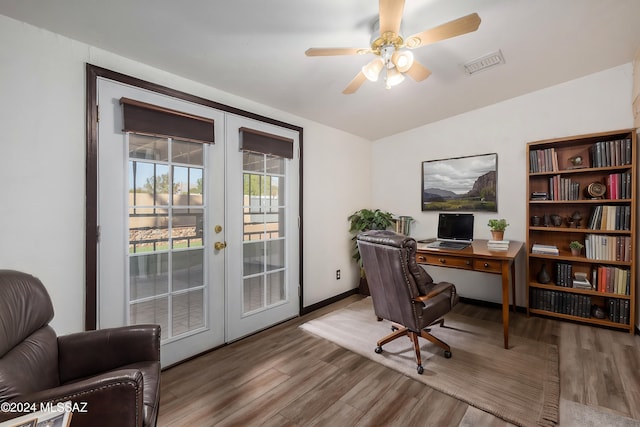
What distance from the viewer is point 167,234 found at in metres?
2.32

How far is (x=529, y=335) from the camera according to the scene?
2.79 meters

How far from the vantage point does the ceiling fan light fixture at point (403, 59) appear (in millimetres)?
1828

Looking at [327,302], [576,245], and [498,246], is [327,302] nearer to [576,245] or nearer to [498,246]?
[498,246]

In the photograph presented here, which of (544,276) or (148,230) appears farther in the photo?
(544,276)

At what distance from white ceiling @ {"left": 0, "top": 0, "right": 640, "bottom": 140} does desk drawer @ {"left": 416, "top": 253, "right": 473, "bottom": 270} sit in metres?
1.73

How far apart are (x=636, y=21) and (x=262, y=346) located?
13.3 feet

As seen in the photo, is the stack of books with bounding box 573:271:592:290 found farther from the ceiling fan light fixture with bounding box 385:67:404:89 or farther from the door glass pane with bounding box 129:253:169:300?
the door glass pane with bounding box 129:253:169:300

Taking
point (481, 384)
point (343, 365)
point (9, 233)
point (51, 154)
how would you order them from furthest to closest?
1. point (343, 365)
2. point (481, 384)
3. point (51, 154)
4. point (9, 233)

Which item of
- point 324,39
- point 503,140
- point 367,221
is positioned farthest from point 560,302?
point 324,39

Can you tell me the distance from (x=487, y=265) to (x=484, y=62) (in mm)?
1813

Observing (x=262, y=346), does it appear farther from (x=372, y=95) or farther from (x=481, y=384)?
(x=372, y=95)

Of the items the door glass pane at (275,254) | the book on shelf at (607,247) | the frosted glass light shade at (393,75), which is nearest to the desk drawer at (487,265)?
the book on shelf at (607,247)

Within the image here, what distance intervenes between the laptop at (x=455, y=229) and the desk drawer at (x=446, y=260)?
0.35m

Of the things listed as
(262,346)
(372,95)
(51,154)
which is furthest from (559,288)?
(51,154)
